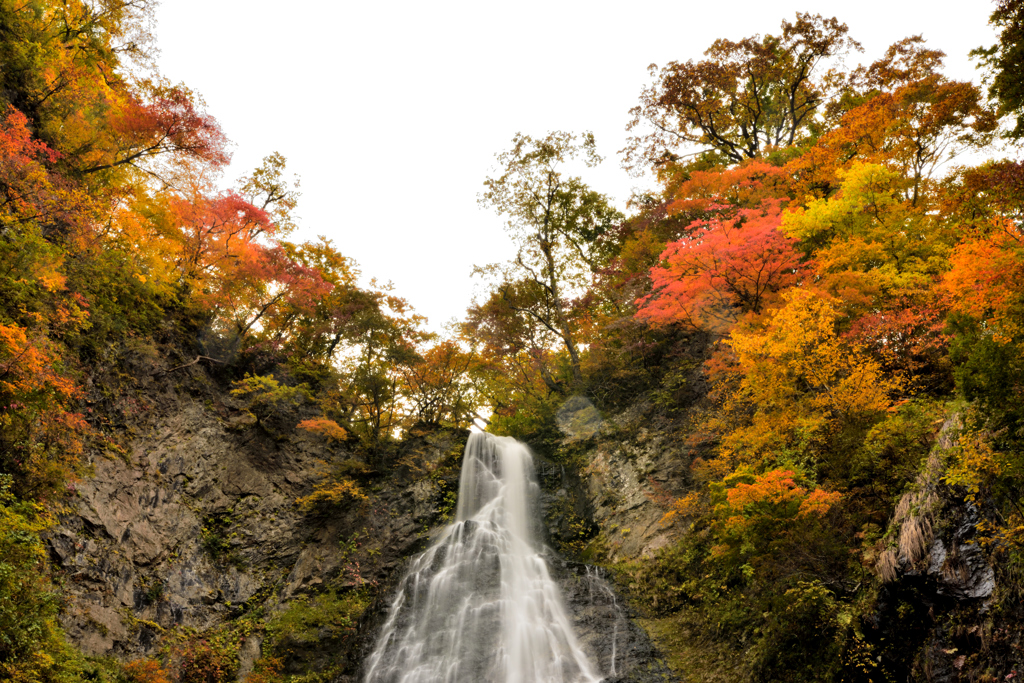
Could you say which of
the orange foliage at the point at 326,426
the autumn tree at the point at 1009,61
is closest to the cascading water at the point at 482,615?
the orange foliage at the point at 326,426

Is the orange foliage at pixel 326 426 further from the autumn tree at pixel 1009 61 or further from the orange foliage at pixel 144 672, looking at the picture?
the autumn tree at pixel 1009 61

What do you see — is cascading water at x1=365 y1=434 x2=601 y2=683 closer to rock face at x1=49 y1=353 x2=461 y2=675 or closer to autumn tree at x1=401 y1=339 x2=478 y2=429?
rock face at x1=49 y1=353 x2=461 y2=675

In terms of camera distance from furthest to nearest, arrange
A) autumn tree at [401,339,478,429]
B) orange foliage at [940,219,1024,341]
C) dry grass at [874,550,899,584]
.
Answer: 1. autumn tree at [401,339,478,429]
2. dry grass at [874,550,899,584]
3. orange foliage at [940,219,1024,341]

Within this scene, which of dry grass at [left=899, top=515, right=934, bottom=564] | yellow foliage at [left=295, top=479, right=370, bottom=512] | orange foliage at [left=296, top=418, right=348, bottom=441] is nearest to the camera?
dry grass at [left=899, top=515, right=934, bottom=564]

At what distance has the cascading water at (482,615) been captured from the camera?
10.9 meters

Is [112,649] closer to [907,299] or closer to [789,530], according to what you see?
[789,530]

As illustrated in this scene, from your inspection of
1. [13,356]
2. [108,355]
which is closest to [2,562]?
[13,356]

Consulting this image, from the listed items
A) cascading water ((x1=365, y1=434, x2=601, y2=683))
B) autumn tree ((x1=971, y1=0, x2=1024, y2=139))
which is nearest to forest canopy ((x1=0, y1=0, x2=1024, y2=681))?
autumn tree ((x1=971, y1=0, x2=1024, y2=139))

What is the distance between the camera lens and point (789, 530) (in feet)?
26.4

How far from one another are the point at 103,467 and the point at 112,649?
4064mm

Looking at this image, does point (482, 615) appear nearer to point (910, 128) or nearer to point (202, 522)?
point (202, 522)

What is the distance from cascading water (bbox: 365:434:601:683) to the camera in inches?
429

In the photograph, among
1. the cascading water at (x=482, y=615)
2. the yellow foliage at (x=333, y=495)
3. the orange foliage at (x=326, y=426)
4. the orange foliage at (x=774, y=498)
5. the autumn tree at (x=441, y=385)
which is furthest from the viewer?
the autumn tree at (x=441, y=385)

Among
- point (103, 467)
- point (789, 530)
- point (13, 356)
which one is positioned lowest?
point (789, 530)
